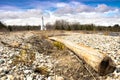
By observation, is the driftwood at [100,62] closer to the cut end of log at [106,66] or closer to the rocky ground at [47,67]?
the cut end of log at [106,66]

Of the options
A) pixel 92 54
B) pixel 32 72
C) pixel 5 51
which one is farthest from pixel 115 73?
pixel 5 51

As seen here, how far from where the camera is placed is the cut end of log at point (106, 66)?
8.20 metres

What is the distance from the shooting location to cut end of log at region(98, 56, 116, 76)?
8.20m

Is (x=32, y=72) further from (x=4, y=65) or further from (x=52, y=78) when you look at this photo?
(x=4, y=65)

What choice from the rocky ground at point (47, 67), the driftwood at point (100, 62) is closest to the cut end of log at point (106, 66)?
the driftwood at point (100, 62)

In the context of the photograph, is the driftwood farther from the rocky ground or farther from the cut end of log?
the rocky ground

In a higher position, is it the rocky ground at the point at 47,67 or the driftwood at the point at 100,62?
the driftwood at the point at 100,62

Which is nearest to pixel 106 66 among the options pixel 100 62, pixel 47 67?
pixel 100 62

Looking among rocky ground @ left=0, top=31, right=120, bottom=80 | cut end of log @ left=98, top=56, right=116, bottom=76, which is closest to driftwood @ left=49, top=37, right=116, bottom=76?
cut end of log @ left=98, top=56, right=116, bottom=76

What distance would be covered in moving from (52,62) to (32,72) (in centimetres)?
196

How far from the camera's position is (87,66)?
9.26 m

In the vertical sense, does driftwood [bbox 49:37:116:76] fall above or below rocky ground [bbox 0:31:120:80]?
above

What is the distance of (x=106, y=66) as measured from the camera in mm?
8297

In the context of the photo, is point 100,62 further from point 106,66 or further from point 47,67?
point 47,67
